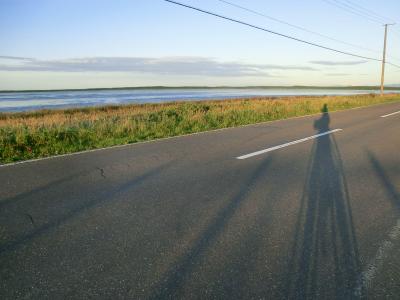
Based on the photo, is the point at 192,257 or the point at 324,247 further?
the point at 324,247

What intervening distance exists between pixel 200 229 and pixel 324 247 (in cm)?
123

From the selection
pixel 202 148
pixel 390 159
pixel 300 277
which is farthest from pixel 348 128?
pixel 300 277

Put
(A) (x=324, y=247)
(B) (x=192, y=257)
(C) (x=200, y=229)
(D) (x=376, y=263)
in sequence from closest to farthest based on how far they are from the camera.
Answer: (D) (x=376, y=263), (B) (x=192, y=257), (A) (x=324, y=247), (C) (x=200, y=229)

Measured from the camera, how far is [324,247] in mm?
3242

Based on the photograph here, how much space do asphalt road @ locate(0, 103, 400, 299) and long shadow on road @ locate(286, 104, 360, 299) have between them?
0.04 ft

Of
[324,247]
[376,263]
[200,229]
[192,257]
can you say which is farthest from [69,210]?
[376,263]

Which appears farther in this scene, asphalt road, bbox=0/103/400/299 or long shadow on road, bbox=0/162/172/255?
long shadow on road, bbox=0/162/172/255

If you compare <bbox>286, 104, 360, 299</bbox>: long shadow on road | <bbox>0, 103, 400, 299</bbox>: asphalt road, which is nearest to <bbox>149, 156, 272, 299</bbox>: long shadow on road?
<bbox>0, 103, 400, 299</bbox>: asphalt road

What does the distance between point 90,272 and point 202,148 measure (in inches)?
245

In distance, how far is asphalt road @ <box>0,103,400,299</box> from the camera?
265cm

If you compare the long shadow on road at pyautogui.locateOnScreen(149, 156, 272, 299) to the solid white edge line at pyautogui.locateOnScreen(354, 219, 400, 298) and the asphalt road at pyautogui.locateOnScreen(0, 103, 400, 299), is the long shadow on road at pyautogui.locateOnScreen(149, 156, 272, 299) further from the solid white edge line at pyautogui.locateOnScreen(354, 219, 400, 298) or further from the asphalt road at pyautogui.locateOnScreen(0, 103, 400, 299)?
the solid white edge line at pyautogui.locateOnScreen(354, 219, 400, 298)

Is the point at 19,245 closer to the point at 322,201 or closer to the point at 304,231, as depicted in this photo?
the point at 304,231

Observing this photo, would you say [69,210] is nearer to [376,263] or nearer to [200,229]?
[200,229]

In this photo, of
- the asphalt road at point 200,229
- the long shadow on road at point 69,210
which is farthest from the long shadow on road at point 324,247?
the long shadow on road at point 69,210
